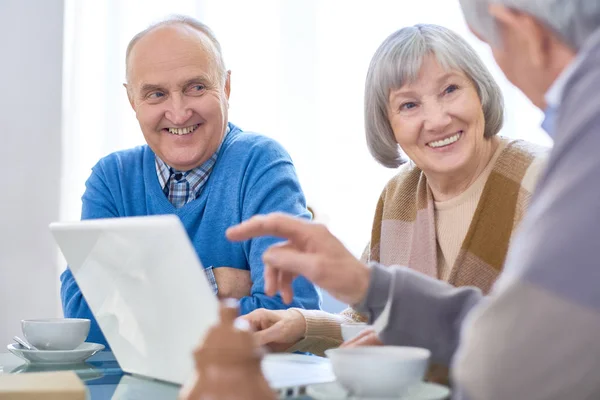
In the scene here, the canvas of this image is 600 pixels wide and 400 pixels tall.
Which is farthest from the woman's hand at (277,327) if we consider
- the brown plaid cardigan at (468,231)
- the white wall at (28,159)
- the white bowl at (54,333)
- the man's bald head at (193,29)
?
the white wall at (28,159)

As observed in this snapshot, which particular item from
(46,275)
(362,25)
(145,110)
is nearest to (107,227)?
(145,110)

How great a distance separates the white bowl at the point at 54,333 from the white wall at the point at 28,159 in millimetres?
1667

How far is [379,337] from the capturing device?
3.41ft

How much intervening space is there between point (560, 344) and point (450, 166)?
1204mm

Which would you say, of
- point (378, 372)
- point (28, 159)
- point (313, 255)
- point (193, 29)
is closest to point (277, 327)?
point (313, 255)

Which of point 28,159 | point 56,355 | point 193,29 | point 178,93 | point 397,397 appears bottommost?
point 56,355

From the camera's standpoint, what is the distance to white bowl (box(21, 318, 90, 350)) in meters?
1.36

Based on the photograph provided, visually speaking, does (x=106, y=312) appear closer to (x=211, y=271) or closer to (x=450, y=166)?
(x=211, y=271)

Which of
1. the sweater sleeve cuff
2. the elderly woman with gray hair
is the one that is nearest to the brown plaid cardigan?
the elderly woman with gray hair

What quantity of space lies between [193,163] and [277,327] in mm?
789

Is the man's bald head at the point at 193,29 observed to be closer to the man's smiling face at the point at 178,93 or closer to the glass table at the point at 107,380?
the man's smiling face at the point at 178,93

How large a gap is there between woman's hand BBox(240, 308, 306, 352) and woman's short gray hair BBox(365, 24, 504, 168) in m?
0.65

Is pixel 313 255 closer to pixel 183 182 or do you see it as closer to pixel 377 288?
pixel 377 288

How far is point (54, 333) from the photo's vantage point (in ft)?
4.46
